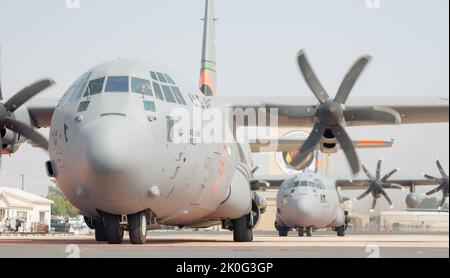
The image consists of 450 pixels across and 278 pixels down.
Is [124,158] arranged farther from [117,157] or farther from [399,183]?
[399,183]

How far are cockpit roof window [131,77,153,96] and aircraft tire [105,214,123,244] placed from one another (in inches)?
111

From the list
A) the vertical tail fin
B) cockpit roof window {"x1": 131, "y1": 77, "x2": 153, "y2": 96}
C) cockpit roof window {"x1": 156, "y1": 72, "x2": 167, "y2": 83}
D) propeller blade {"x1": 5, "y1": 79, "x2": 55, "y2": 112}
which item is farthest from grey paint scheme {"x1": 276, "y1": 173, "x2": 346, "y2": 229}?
cockpit roof window {"x1": 131, "y1": 77, "x2": 153, "y2": 96}

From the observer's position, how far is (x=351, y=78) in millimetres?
20125

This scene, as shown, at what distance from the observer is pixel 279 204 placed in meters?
40.3

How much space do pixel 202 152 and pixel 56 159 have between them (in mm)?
3497

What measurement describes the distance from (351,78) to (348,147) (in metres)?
2.00

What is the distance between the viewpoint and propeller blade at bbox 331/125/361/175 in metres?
19.2

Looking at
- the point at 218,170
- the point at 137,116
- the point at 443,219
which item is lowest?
the point at 443,219

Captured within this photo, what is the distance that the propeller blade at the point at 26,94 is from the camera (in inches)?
821

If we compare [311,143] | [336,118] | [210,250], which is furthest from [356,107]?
[210,250]
